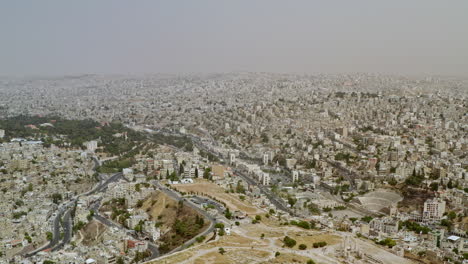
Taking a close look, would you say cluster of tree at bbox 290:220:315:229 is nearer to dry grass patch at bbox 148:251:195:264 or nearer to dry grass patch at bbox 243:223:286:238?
dry grass patch at bbox 243:223:286:238

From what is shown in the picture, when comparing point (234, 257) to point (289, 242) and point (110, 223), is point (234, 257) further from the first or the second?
point (110, 223)

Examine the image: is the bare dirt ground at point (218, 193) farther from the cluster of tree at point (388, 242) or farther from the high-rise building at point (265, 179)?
the cluster of tree at point (388, 242)

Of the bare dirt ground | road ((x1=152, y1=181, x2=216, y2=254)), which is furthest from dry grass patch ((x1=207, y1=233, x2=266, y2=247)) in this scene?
the bare dirt ground

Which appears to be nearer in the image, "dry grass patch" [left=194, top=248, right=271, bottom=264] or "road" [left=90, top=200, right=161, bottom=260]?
"dry grass patch" [left=194, top=248, right=271, bottom=264]

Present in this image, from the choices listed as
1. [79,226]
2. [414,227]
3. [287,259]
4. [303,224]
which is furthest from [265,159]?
[287,259]

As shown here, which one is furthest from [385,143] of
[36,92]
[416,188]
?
[36,92]

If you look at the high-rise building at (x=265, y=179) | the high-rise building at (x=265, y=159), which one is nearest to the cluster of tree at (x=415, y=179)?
the high-rise building at (x=265, y=179)
